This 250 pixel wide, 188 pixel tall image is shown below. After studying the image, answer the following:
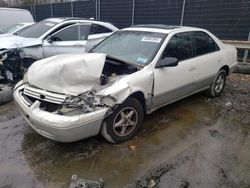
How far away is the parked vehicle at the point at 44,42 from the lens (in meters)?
6.27

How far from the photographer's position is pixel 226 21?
9.38 metres

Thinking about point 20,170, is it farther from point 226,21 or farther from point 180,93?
point 226,21

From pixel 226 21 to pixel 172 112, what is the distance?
5986mm

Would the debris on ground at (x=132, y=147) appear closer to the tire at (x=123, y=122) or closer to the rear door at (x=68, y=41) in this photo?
the tire at (x=123, y=122)

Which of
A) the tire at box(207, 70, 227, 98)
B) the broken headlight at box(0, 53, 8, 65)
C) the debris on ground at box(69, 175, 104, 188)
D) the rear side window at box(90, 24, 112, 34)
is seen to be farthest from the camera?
the rear side window at box(90, 24, 112, 34)

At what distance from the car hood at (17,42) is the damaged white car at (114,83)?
2860mm

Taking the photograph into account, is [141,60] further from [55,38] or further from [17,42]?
[17,42]

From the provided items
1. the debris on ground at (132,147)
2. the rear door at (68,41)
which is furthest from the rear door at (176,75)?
the rear door at (68,41)

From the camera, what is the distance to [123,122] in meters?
3.74

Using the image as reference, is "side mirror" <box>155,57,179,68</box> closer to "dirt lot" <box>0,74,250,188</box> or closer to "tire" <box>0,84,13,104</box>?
"dirt lot" <box>0,74,250,188</box>

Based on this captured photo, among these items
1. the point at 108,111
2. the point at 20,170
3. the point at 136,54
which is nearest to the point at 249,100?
the point at 136,54

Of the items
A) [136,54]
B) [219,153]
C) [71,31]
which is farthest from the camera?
[71,31]

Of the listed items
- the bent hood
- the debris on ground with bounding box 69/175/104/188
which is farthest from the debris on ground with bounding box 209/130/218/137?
the debris on ground with bounding box 69/175/104/188

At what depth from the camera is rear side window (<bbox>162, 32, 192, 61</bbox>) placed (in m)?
4.36
